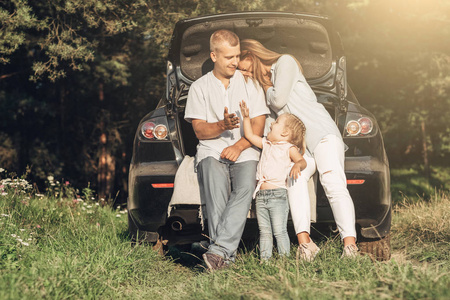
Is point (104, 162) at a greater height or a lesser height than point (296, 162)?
lesser

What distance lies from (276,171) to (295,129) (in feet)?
1.22

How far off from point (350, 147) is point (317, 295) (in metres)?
1.66

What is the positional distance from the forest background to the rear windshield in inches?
263

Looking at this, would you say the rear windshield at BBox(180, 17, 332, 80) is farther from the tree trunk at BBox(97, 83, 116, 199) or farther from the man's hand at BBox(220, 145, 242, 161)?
the tree trunk at BBox(97, 83, 116, 199)

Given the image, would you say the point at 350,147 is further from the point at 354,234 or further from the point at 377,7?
the point at 377,7

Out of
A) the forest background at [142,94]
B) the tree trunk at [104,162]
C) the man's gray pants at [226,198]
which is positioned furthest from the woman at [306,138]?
the tree trunk at [104,162]

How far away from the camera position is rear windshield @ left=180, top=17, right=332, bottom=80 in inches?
199

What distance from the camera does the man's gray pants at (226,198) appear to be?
4098 mm

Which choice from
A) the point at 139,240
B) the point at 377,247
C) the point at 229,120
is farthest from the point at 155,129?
the point at 377,247

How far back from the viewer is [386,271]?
136 inches

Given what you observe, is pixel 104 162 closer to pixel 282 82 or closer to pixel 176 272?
pixel 176 272

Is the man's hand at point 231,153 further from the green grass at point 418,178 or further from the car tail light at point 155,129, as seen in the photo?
the green grass at point 418,178

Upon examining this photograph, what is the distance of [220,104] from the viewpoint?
459cm

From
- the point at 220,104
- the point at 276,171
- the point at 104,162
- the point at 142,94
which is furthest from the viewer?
the point at 142,94
